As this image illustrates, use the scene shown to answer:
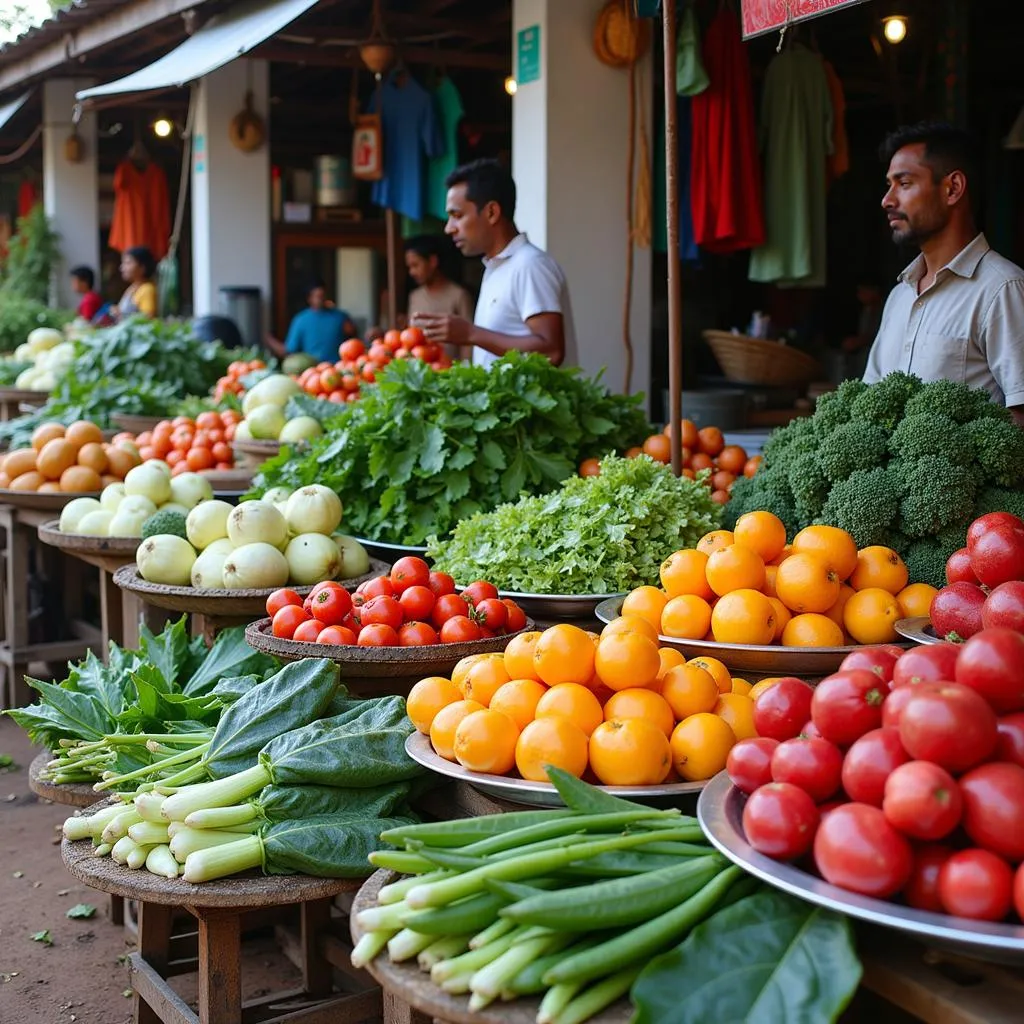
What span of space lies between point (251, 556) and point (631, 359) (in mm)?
3794

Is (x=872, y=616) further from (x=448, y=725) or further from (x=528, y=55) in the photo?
(x=528, y=55)

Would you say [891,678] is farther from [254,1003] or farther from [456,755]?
[254,1003]

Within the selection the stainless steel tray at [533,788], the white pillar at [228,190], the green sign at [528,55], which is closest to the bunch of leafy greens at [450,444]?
the stainless steel tray at [533,788]

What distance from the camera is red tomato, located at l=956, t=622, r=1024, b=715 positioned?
5.52 feet

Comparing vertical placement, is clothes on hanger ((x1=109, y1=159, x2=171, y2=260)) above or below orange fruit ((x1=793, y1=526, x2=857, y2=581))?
above

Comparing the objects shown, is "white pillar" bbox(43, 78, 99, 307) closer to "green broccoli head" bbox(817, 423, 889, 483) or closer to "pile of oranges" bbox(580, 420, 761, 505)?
"pile of oranges" bbox(580, 420, 761, 505)

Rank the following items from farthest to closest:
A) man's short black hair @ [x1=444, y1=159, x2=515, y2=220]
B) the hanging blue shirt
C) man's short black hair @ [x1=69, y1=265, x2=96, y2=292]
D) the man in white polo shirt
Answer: man's short black hair @ [x1=69, y1=265, x2=96, y2=292]
the hanging blue shirt
man's short black hair @ [x1=444, y1=159, x2=515, y2=220]
the man in white polo shirt

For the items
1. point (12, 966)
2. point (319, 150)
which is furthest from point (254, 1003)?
point (319, 150)

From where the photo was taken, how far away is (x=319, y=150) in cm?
1374

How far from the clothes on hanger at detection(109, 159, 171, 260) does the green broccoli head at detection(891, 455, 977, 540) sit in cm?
1228

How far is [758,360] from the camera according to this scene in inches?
277

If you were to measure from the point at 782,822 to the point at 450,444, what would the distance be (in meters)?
2.32

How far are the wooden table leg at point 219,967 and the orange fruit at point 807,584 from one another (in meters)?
1.29

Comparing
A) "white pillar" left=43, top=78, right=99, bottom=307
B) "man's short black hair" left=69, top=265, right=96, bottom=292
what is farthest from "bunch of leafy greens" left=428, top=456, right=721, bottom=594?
"white pillar" left=43, top=78, right=99, bottom=307
